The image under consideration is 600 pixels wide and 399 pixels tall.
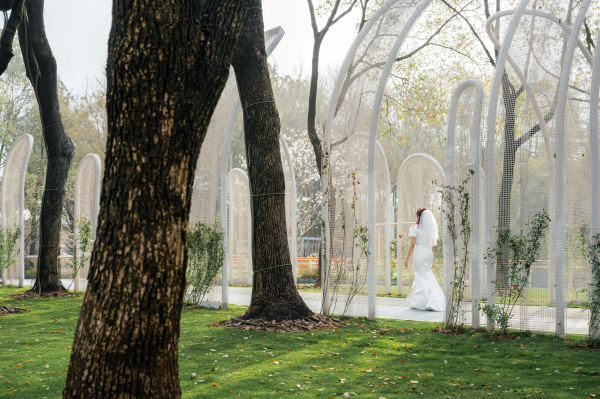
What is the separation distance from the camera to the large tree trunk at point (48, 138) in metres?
12.6

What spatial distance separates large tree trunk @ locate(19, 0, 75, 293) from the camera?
1262cm

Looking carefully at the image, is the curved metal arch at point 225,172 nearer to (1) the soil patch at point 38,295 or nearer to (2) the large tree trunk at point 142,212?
(1) the soil patch at point 38,295

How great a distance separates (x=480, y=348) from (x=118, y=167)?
501 centimetres

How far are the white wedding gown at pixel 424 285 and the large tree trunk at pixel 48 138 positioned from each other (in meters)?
8.22

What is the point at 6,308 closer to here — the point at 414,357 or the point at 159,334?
the point at 414,357

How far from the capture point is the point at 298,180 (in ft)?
87.7

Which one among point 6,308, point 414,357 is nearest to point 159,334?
point 414,357

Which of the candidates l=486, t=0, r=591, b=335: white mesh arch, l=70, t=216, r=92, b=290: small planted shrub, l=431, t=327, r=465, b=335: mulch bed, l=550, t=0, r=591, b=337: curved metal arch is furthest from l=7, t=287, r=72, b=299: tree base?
l=550, t=0, r=591, b=337: curved metal arch

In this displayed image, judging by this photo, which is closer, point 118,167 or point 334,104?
point 118,167

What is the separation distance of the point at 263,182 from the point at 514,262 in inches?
143

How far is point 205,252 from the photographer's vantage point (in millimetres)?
10281

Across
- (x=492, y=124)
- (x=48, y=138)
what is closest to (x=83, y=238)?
(x=48, y=138)

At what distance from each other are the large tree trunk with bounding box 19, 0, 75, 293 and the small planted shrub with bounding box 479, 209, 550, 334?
9979mm

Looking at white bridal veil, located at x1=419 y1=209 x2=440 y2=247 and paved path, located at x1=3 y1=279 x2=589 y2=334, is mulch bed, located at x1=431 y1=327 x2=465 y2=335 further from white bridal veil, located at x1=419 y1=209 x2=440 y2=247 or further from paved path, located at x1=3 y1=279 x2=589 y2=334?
white bridal veil, located at x1=419 y1=209 x2=440 y2=247
